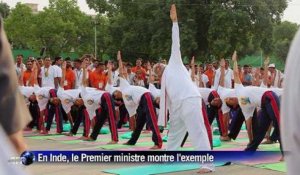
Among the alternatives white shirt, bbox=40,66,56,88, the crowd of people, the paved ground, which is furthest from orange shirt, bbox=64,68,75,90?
the paved ground

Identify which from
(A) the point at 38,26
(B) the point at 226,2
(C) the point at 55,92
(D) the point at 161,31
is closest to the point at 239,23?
(B) the point at 226,2

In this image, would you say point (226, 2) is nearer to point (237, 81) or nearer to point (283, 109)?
point (237, 81)

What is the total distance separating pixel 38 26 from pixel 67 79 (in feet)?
103

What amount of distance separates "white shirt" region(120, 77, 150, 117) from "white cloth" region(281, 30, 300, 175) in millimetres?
8411

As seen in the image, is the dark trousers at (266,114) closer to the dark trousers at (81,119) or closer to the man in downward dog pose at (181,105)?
the man in downward dog pose at (181,105)

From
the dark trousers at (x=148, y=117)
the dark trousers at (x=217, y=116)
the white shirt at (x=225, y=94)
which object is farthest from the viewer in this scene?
the dark trousers at (x=217, y=116)

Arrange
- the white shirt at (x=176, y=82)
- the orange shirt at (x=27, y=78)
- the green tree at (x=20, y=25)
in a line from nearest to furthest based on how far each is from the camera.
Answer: the white shirt at (x=176, y=82) < the orange shirt at (x=27, y=78) < the green tree at (x=20, y=25)

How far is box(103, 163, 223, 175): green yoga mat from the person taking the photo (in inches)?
279

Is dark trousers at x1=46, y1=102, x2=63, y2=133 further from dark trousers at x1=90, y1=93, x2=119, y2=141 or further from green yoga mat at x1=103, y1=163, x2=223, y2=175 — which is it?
green yoga mat at x1=103, y1=163, x2=223, y2=175

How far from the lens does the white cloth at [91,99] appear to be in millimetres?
10297

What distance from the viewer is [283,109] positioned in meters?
1.17

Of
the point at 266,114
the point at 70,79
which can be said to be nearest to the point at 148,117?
the point at 266,114

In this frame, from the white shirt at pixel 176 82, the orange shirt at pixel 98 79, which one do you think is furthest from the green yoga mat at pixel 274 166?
the orange shirt at pixel 98 79

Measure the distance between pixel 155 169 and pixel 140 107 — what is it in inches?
107
